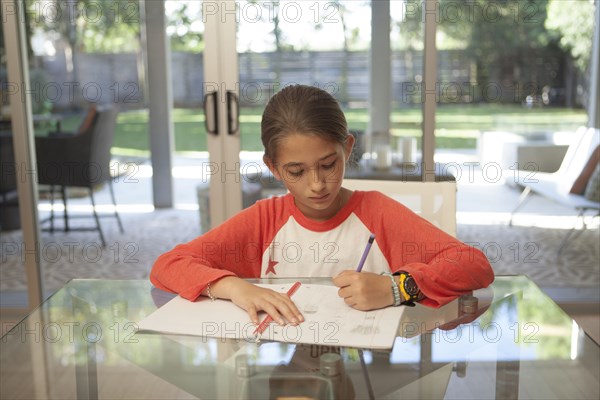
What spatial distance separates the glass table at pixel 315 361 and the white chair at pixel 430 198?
443 mm

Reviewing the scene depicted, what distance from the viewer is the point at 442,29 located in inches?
111

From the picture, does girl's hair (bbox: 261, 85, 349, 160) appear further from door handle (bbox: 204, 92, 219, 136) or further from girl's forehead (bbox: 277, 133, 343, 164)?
door handle (bbox: 204, 92, 219, 136)

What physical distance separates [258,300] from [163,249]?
234cm

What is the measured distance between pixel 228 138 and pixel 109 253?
44.4 inches

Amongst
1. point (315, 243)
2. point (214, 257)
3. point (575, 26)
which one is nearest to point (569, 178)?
point (575, 26)

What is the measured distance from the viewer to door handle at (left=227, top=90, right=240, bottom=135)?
273cm

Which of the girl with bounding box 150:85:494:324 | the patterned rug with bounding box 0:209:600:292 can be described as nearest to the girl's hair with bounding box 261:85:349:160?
the girl with bounding box 150:85:494:324

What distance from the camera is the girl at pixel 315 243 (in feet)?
4.02

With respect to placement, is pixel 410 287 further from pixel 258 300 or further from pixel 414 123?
pixel 414 123

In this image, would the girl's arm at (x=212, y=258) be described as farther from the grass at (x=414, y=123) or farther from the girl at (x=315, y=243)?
the grass at (x=414, y=123)

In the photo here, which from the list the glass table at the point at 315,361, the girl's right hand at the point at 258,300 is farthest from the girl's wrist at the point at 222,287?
the glass table at the point at 315,361

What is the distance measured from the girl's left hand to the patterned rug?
1.92 m

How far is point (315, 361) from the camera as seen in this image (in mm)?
991

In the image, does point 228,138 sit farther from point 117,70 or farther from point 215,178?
point 117,70
